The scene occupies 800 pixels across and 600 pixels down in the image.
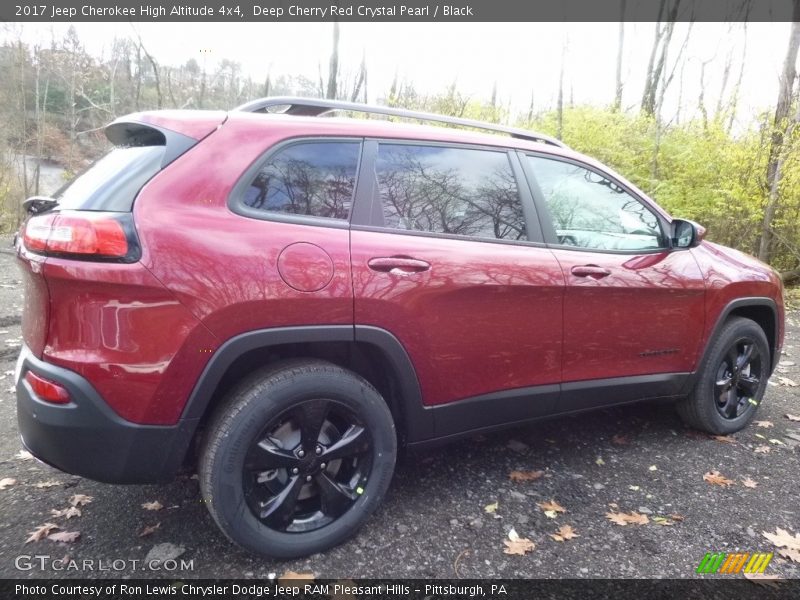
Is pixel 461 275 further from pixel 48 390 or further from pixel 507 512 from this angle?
pixel 48 390

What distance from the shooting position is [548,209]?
2.72 meters

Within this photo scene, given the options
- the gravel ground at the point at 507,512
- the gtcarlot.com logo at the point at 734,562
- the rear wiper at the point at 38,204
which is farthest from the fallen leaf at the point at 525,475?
the rear wiper at the point at 38,204

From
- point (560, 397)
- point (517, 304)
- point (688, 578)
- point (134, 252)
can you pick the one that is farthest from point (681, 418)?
point (134, 252)

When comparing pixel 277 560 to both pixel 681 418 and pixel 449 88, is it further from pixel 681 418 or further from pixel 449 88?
pixel 449 88

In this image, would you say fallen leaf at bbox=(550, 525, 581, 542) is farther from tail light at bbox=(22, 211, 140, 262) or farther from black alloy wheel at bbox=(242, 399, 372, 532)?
tail light at bbox=(22, 211, 140, 262)

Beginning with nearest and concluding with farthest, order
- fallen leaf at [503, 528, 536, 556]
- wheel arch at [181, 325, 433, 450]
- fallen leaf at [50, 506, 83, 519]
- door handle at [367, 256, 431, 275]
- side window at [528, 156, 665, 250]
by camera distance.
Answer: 1. wheel arch at [181, 325, 433, 450]
2. door handle at [367, 256, 431, 275]
3. fallen leaf at [503, 528, 536, 556]
4. fallen leaf at [50, 506, 83, 519]
5. side window at [528, 156, 665, 250]

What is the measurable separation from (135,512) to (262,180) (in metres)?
1.66

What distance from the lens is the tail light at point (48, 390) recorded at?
1.76 meters

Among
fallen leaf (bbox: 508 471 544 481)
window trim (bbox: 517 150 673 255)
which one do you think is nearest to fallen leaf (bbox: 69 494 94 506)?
fallen leaf (bbox: 508 471 544 481)

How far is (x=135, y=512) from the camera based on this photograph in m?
2.39

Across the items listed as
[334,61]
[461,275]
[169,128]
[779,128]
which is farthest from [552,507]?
[334,61]

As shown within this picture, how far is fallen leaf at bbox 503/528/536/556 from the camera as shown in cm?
222

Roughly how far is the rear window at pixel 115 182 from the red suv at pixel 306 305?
10mm

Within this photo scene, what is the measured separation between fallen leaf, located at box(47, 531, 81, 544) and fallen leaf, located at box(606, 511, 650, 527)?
2.42 metres
